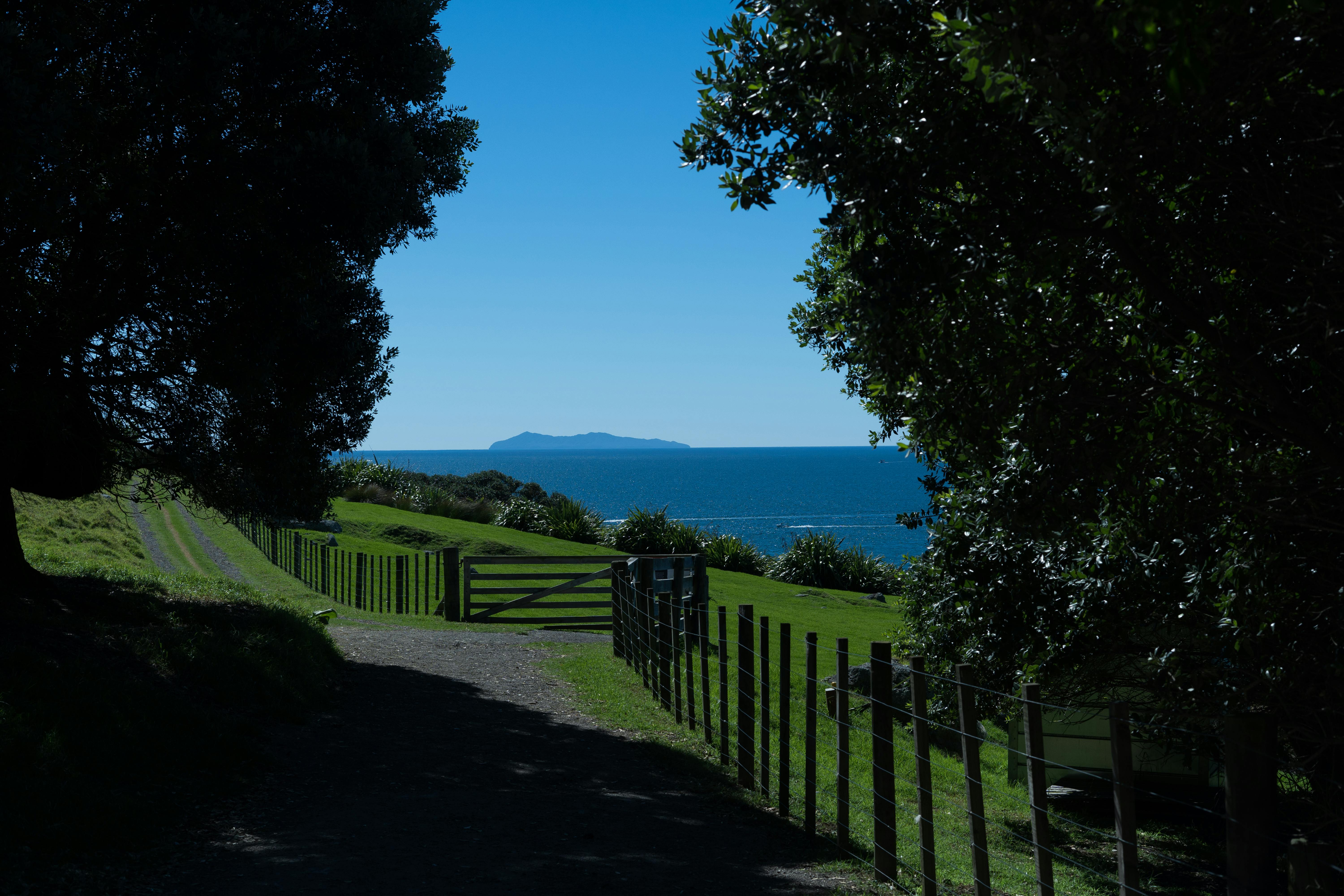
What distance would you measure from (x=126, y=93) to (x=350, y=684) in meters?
6.92

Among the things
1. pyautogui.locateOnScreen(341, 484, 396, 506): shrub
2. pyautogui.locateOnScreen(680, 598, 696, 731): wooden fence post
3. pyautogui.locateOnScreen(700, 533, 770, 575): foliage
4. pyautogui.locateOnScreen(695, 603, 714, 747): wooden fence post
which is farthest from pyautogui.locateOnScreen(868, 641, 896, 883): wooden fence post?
pyautogui.locateOnScreen(341, 484, 396, 506): shrub

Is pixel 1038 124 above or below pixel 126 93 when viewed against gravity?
below

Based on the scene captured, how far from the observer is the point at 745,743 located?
8891 millimetres

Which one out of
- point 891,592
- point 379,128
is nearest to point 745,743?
point 379,128

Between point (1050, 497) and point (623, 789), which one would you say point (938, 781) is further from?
point (1050, 497)

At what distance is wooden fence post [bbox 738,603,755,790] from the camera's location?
880 cm

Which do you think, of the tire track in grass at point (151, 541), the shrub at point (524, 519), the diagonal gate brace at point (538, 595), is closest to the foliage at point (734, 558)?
the shrub at point (524, 519)

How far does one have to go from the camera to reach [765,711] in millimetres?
8406

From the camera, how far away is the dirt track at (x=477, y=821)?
612 centimetres

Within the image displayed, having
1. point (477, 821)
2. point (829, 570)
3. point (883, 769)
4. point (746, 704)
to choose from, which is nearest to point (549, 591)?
point (746, 704)

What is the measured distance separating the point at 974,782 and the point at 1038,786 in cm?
54

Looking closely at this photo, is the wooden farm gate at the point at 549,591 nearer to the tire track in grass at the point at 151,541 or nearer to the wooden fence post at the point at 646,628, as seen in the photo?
the wooden fence post at the point at 646,628

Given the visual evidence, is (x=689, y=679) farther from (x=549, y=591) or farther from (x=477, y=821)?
(x=549, y=591)

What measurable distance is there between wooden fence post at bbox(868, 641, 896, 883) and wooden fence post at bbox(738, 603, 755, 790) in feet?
6.94
